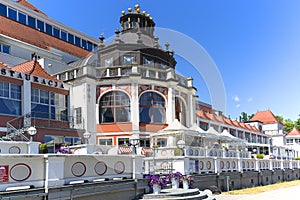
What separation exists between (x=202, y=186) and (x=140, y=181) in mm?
6617

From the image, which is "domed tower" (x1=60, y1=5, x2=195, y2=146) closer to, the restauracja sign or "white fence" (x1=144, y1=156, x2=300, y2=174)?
the restauracja sign

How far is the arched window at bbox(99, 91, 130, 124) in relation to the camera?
85.0ft

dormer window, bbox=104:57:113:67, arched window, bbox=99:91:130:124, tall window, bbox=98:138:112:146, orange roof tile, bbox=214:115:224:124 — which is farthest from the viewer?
orange roof tile, bbox=214:115:224:124

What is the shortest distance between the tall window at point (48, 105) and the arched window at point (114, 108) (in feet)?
9.76

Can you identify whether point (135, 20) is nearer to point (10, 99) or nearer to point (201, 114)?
point (201, 114)

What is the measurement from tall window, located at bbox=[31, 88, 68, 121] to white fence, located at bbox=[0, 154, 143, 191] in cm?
1074

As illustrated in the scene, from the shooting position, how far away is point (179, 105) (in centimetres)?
2881

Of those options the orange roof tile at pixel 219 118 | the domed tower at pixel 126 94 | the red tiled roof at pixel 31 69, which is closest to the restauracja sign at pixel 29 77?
the red tiled roof at pixel 31 69

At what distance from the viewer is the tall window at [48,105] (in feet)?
69.5

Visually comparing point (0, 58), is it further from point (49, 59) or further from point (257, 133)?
point (257, 133)

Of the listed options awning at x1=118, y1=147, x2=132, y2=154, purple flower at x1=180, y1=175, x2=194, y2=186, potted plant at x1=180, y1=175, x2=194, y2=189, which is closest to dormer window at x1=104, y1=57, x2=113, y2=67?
awning at x1=118, y1=147, x2=132, y2=154

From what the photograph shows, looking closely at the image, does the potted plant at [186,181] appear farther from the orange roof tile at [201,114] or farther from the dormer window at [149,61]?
the orange roof tile at [201,114]

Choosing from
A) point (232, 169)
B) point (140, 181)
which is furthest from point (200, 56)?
point (232, 169)

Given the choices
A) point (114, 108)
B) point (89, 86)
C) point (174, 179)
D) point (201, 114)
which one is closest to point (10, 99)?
point (89, 86)
